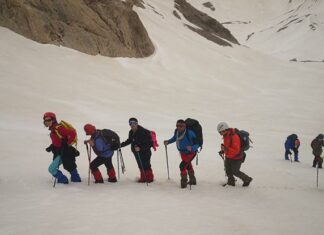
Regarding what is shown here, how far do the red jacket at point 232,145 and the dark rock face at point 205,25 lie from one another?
51385 mm

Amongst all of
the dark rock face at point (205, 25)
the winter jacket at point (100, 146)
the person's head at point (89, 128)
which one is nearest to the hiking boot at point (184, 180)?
the winter jacket at point (100, 146)

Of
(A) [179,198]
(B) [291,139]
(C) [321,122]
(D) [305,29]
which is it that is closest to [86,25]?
(C) [321,122]

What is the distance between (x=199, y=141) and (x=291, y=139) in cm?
807

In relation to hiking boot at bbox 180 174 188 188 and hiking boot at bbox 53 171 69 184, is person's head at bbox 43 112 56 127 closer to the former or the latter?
hiking boot at bbox 53 171 69 184

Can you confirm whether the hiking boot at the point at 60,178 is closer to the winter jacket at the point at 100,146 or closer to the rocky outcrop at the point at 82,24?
the winter jacket at the point at 100,146

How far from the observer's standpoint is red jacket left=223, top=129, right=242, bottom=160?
25.2ft

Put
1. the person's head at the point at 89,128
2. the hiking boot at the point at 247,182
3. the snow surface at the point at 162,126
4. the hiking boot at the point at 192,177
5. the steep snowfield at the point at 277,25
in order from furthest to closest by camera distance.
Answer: the steep snowfield at the point at 277,25, the hiking boot at the point at 247,182, the hiking boot at the point at 192,177, the person's head at the point at 89,128, the snow surface at the point at 162,126

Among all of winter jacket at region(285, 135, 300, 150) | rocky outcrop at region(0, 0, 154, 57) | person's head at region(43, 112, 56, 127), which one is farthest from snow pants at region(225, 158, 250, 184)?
rocky outcrop at region(0, 0, 154, 57)

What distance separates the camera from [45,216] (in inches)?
201

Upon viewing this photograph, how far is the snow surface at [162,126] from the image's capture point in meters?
5.36

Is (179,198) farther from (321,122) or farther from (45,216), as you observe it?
(321,122)

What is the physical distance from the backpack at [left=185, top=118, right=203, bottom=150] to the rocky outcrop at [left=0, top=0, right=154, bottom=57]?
24136 mm

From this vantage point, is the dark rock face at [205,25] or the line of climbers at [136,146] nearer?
the line of climbers at [136,146]

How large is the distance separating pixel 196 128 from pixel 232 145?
883 mm
